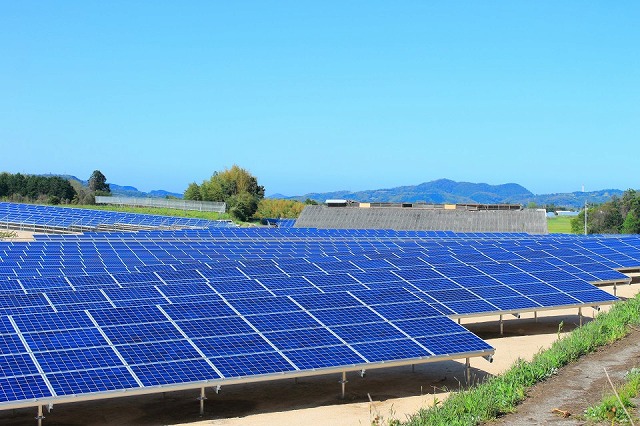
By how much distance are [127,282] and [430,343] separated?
876 centimetres

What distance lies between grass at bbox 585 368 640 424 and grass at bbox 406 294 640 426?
1.65 m

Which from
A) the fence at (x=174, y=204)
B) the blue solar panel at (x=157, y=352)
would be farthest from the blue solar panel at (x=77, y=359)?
the fence at (x=174, y=204)

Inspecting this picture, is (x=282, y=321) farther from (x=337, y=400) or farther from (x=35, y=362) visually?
(x=35, y=362)

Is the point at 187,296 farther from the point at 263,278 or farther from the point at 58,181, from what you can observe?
the point at 58,181

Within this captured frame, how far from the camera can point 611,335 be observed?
21.4m

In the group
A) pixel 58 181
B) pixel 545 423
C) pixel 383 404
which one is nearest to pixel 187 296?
pixel 383 404

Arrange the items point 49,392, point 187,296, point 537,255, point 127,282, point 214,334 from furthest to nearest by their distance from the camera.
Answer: point 537,255 → point 127,282 → point 187,296 → point 214,334 → point 49,392

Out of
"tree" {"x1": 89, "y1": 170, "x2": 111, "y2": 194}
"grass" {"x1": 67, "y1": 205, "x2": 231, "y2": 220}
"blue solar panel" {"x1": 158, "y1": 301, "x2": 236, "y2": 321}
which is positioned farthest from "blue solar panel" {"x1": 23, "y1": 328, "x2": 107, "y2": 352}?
"tree" {"x1": 89, "y1": 170, "x2": 111, "y2": 194}

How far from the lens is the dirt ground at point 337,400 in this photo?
1656 cm

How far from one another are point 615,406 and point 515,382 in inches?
131

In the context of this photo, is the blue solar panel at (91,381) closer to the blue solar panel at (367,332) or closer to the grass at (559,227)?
the blue solar panel at (367,332)

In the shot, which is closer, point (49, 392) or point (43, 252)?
point (49, 392)

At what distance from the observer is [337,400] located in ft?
64.7

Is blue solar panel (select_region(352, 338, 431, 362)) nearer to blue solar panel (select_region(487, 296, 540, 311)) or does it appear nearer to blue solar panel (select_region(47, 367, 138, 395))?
blue solar panel (select_region(47, 367, 138, 395))
